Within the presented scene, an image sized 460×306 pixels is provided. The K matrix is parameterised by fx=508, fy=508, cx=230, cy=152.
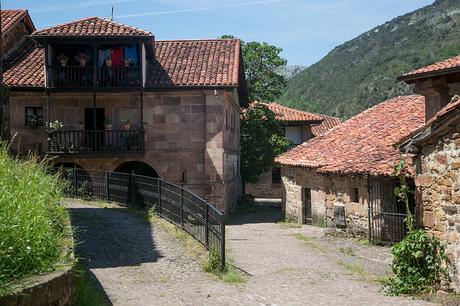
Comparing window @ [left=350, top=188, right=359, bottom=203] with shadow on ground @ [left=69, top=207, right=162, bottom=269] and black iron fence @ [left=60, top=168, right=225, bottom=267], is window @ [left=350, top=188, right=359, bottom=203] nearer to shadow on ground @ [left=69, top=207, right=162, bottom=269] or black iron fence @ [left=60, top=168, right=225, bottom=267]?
black iron fence @ [left=60, top=168, right=225, bottom=267]

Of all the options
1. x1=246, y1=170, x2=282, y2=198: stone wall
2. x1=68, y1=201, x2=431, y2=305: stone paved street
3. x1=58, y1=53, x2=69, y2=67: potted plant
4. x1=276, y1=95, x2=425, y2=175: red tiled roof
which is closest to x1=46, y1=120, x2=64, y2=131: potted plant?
x1=58, y1=53, x2=69, y2=67: potted plant

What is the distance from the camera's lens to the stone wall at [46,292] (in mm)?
4366

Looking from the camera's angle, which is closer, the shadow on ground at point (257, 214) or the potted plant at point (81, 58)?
the potted plant at point (81, 58)

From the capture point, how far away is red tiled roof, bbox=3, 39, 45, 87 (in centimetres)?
2061

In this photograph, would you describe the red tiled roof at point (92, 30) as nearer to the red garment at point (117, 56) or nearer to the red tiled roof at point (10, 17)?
the red garment at point (117, 56)

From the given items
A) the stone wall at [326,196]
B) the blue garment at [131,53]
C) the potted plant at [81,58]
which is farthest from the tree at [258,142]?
the potted plant at [81,58]

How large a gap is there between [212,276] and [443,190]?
4552 millimetres

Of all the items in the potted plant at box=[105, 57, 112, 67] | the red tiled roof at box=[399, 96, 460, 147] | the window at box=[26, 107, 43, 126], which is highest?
the potted plant at box=[105, 57, 112, 67]

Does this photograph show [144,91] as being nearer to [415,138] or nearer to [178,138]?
[178,138]

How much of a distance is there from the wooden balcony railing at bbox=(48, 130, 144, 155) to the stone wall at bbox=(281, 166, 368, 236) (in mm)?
7090

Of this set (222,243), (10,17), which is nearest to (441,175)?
(222,243)

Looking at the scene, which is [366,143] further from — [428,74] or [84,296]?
[84,296]

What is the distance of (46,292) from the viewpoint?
4.82 metres

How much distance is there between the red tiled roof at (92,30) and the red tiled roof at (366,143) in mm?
8539
